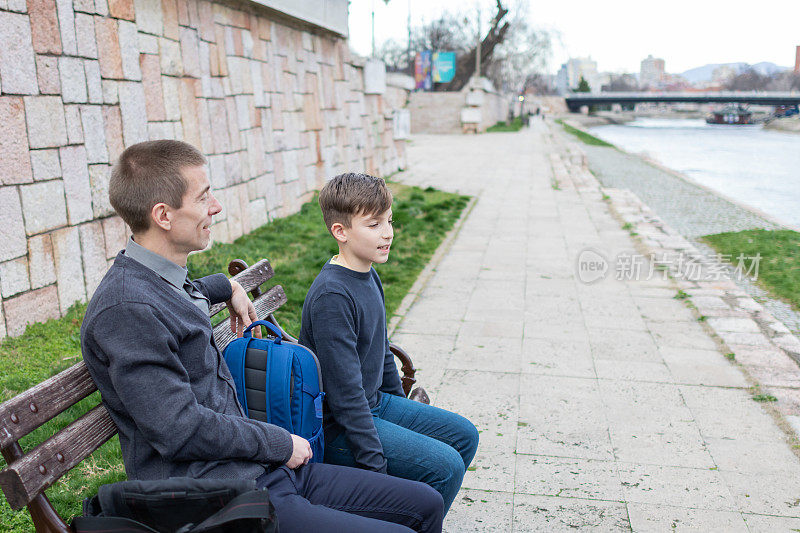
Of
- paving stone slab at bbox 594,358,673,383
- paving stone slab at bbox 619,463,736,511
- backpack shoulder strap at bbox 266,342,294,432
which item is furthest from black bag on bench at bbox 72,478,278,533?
paving stone slab at bbox 594,358,673,383

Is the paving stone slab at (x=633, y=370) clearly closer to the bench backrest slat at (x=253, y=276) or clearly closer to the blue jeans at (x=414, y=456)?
the blue jeans at (x=414, y=456)

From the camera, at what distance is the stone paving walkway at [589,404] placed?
2982 mm

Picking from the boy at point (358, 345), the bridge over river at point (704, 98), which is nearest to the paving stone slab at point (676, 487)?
the boy at point (358, 345)

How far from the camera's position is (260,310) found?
9.25ft

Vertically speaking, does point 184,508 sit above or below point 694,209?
above

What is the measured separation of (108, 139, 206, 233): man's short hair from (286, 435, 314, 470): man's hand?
732 millimetres

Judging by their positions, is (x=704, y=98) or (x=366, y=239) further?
(x=704, y=98)

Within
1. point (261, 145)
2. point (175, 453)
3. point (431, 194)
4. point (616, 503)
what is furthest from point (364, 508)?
point (431, 194)

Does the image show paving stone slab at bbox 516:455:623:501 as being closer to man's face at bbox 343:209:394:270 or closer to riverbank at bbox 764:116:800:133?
man's face at bbox 343:209:394:270

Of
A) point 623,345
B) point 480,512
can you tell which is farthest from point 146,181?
point 623,345

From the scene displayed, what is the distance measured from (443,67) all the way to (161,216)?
41.7 meters

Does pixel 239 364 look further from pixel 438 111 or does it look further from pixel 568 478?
pixel 438 111

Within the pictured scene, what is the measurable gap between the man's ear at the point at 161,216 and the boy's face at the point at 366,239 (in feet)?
2.17

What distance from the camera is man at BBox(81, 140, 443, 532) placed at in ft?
5.51
